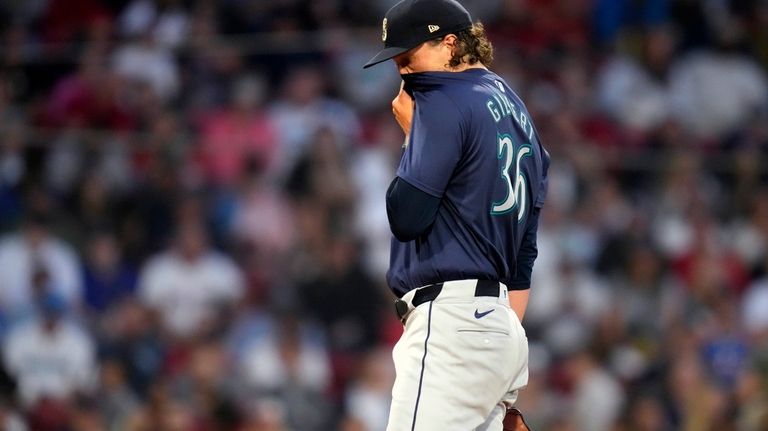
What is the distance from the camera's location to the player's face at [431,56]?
3795 mm

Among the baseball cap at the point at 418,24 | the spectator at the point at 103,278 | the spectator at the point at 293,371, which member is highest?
the baseball cap at the point at 418,24

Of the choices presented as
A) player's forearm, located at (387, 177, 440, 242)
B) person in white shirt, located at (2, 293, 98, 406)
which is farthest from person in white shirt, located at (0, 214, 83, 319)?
player's forearm, located at (387, 177, 440, 242)

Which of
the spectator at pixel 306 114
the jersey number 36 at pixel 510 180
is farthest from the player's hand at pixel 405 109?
the spectator at pixel 306 114

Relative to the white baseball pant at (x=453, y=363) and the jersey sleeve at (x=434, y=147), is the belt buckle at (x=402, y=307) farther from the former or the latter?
the jersey sleeve at (x=434, y=147)

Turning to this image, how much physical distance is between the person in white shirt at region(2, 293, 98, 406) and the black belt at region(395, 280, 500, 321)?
16.2ft

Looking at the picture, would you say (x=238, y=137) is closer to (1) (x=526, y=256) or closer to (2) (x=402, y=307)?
(1) (x=526, y=256)

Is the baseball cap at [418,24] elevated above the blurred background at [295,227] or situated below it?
above

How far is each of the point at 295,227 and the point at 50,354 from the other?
1989 millimetres

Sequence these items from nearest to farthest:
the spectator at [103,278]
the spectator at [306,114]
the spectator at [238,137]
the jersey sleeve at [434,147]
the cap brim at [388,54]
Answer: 1. the jersey sleeve at [434,147]
2. the cap brim at [388,54]
3. the spectator at [103,278]
4. the spectator at [238,137]
5. the spectator at [306,114]

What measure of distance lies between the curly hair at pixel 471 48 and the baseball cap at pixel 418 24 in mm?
53

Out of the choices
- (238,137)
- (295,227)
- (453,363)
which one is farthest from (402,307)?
(238,137)

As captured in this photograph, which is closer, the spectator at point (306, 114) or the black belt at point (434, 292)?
the black belt at point (434, 292)

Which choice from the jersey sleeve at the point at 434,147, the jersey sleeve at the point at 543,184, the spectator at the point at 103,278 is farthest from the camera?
the spectator at the point at 103,278

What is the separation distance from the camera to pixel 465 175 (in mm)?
3717
